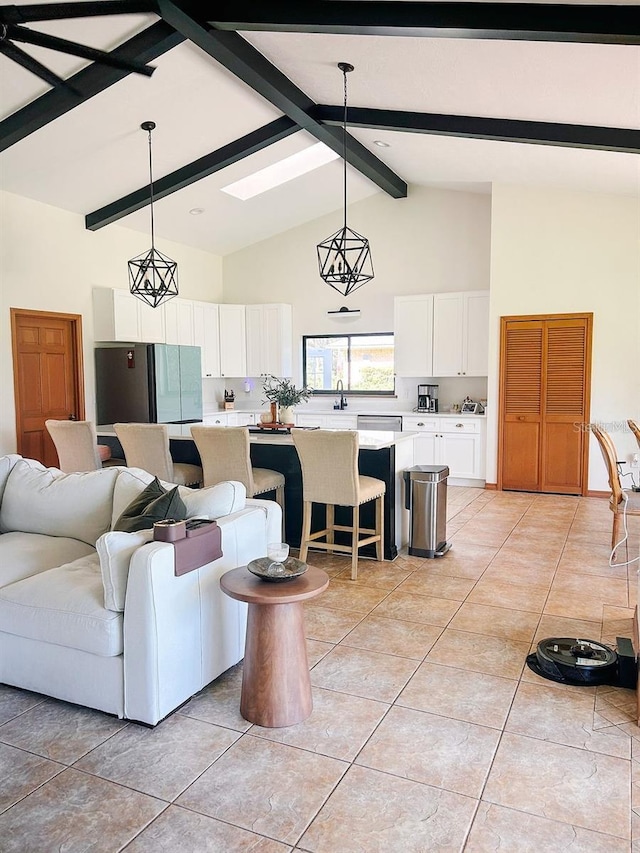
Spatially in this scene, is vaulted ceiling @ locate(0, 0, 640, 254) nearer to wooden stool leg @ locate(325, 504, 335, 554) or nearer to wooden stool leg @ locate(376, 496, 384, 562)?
wooden stool leg @ locate(376, 496, 384, 562)

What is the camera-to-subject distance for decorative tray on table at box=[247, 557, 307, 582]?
8.13 feet

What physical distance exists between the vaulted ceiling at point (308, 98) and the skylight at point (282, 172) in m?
0.11

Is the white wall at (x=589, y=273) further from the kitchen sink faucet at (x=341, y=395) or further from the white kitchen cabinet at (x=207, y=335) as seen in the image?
the white kitchen cabinet at (x=207, y=335)

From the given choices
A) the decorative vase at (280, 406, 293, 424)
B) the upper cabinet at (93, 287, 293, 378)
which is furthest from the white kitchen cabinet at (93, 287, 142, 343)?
the decorative vase at (280, 406, 293, 424)

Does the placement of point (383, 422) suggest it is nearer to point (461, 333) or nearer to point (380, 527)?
point (461, 333)

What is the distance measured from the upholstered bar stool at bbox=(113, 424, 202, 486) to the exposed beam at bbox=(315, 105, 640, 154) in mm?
3222

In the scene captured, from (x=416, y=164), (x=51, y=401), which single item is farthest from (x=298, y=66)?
(x=51, y=401)

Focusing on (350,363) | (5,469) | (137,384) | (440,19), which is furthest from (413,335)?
(5,469)

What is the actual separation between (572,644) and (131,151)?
5475 mm

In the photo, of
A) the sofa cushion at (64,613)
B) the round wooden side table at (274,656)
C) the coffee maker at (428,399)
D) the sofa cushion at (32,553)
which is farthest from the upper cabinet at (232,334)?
the round wooden side table at (274,656)

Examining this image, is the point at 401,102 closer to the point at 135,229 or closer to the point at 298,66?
the point at 298,66

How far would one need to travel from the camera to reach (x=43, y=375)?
253 inches

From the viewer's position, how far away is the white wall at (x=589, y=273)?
6.41 m

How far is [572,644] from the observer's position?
3.01 metres
